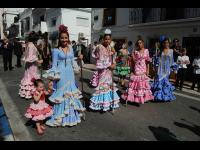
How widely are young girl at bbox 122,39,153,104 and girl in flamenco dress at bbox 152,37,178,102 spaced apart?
0.71 m

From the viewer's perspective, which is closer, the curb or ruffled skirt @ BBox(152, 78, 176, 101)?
the curb

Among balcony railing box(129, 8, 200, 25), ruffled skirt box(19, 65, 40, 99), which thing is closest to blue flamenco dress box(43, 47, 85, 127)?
ruffled skirt box(19, 65, 40, 99)

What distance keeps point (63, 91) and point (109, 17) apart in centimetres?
1817

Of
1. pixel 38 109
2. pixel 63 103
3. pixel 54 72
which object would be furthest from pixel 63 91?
pixel 38 109

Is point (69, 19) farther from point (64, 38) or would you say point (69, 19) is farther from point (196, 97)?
point (64, 38)

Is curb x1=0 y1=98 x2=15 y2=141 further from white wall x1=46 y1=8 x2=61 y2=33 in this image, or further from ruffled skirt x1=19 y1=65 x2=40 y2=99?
white wall x1=46 y1=8 x2=61 y2=33

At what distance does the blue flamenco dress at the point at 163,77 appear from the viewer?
28.9 feet

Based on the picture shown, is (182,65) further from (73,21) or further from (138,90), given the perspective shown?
(73,21)

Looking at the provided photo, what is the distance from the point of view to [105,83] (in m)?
7.34

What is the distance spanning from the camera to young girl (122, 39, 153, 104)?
813 centimetres

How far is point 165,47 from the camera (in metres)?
8.75

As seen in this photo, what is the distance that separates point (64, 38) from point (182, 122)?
3542 mm

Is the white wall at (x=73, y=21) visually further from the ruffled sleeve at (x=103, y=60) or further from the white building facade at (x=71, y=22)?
the ruffled sleeve at (x=103, y=60)
